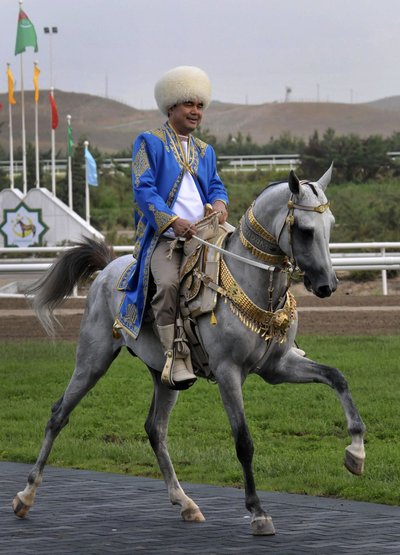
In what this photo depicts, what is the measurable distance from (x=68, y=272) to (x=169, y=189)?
5.01 ft

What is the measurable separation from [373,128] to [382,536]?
430ft

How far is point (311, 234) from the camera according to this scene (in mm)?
7922

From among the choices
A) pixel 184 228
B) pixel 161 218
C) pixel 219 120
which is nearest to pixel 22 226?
pixel 161 218

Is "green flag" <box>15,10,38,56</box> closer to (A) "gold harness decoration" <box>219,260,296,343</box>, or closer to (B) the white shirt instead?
(B) the white shirt

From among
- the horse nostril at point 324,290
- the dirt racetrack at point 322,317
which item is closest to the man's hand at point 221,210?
the horse nostril at point 324,290

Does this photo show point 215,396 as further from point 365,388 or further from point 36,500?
point 36,500

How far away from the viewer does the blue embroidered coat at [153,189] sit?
8.94 meters

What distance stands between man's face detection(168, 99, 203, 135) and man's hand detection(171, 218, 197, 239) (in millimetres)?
667

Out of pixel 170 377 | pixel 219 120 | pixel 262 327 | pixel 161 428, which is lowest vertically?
pixel 219 120

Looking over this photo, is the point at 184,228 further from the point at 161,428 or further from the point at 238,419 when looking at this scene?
the point at 161,428

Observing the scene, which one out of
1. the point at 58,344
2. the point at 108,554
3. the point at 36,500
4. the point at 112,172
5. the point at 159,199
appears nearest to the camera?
the point at 108,554

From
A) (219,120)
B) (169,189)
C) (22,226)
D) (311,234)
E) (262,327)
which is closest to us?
(311,234)

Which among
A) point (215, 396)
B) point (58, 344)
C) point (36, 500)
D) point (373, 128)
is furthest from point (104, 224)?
point (373, 128)

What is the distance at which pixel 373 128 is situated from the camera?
137000mm
